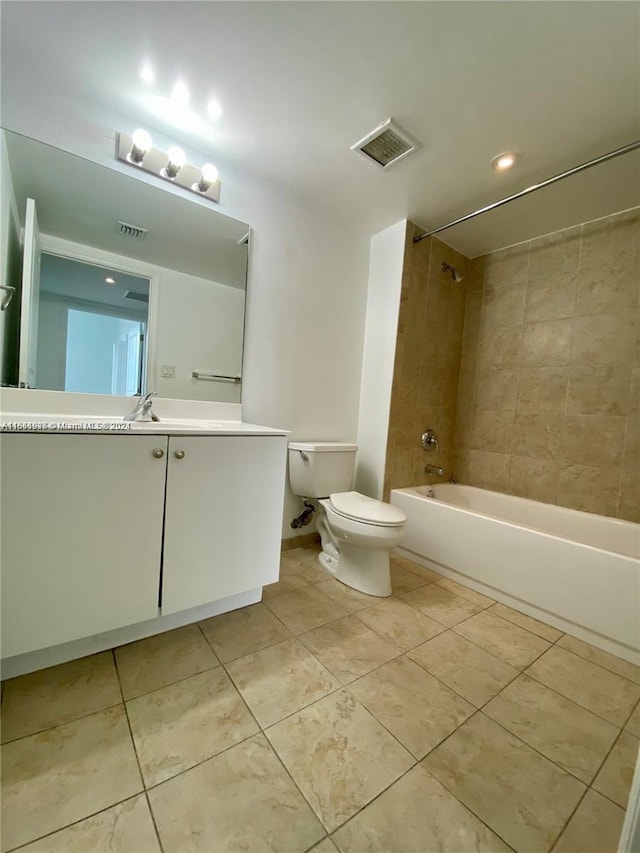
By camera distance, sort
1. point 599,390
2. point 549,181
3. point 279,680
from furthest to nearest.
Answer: point 599,390 → point 549,181 → point 279,680

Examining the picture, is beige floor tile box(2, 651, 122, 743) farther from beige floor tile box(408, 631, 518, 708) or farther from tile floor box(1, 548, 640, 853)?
beige floor tile box(408, 631, 518, 708)

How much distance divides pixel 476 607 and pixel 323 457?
106cm

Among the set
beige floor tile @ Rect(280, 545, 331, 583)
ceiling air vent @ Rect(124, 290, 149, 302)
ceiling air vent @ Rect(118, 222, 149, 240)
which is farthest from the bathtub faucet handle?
ceiling air vent @ Rect(118, 222, 149, 240)

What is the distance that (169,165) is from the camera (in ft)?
5.01

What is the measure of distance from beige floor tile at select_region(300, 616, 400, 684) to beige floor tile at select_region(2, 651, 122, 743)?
66cm

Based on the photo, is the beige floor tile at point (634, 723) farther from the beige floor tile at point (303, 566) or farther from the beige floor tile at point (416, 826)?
the beige floor tile at point (303, 566)

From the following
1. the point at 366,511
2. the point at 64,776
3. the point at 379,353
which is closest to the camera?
the point at 64,776

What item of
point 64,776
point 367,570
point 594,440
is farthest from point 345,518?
point 594,440

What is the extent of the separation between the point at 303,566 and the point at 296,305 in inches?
60.2

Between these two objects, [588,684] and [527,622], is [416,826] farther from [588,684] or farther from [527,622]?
[527,622]

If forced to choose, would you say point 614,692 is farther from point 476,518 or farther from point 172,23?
point 172,23

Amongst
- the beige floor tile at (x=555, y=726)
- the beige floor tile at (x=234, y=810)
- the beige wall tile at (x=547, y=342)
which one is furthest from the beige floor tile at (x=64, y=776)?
the beige wall tile at (x=547, y=342)

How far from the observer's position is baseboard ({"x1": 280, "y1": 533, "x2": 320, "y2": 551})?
2086 mm

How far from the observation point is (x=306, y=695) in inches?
41.1
